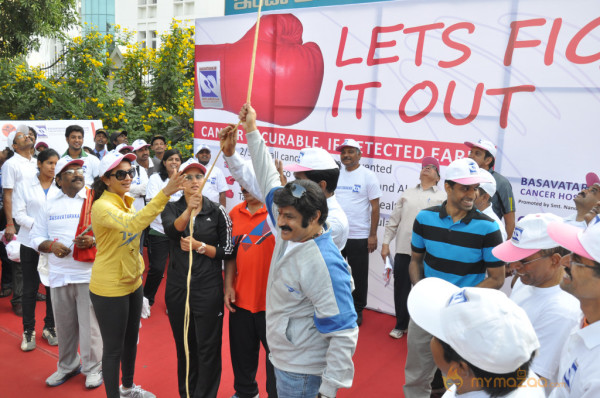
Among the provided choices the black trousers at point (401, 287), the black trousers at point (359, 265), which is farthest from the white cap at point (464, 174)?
the black trousers at point (359, 265)

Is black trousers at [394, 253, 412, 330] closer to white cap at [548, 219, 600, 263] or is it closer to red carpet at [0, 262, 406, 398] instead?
red carpet at [0, 262, 406, 398]

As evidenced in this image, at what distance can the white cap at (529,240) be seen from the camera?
2.39 metres

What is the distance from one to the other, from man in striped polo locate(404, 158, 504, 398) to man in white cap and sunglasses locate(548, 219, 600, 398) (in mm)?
1275

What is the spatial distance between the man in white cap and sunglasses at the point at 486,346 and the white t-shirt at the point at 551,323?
2.34 feet

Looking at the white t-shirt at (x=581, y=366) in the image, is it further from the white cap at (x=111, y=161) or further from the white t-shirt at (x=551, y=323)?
the white cap at (x=111, y=161)

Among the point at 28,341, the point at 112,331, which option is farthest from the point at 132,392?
the point at 28,341

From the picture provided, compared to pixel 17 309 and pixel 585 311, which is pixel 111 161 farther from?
pixel 17 309

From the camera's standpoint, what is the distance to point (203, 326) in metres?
3.40

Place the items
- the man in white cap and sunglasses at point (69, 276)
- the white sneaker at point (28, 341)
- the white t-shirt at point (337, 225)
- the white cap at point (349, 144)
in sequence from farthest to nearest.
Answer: the white cap at point (349, 144), the white sneaker at point (28, 341), the man in white cap and sunglasses at point (69, 276), the white t-shirt at point (337, 225)

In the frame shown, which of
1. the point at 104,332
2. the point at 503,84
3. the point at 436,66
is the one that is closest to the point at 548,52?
the point at 503,84

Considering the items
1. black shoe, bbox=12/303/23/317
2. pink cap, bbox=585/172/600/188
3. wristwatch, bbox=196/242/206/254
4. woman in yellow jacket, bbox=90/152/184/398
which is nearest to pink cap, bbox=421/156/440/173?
pink cap, bbox=585/172/600/188

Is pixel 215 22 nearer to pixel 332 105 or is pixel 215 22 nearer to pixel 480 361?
pixel 332 105

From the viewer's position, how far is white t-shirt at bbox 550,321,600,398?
1620 millimetres

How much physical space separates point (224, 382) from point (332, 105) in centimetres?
321
